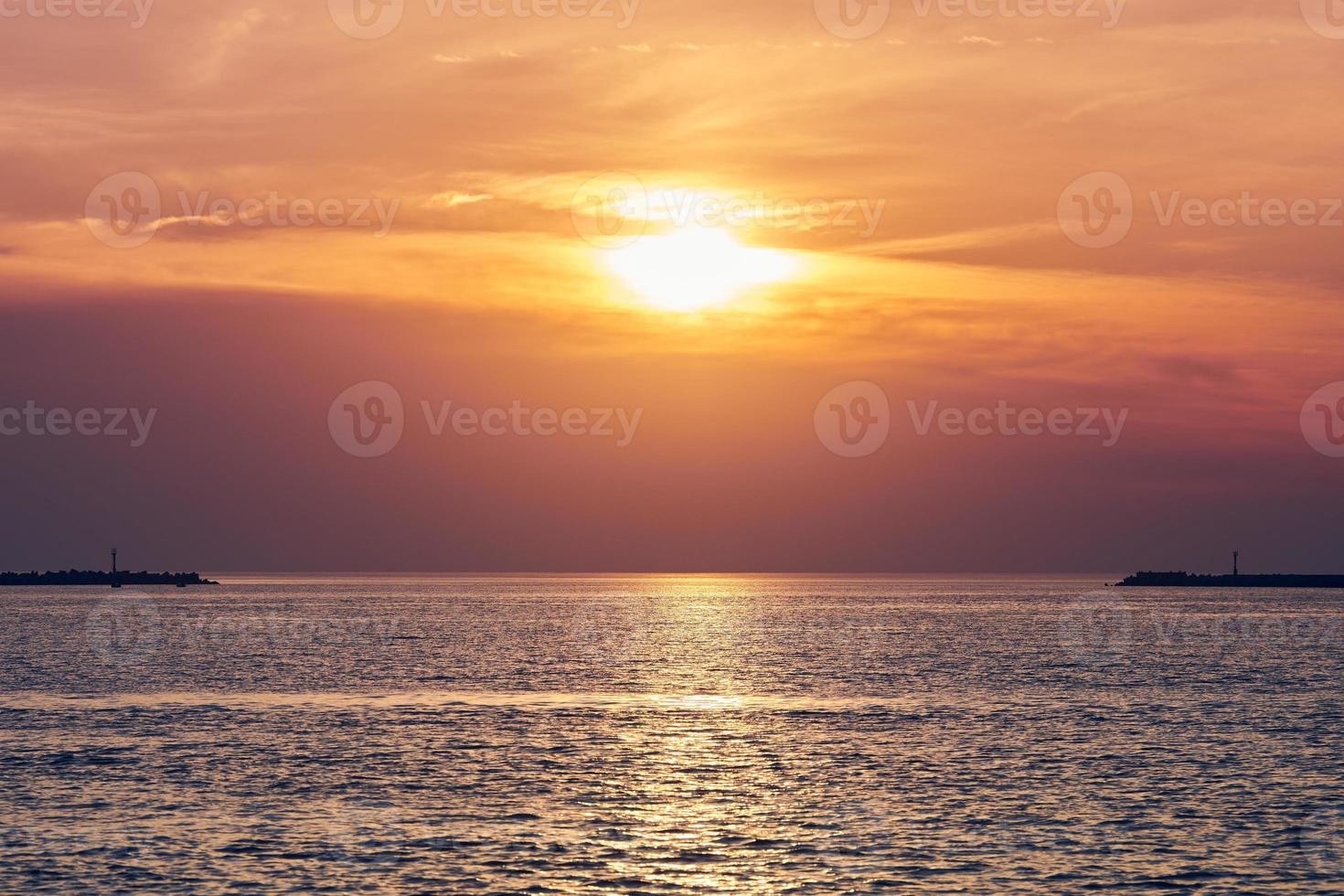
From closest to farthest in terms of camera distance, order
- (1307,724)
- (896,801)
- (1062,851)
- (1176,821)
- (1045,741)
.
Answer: (1062,851) → (1176,821) → (896,801) → (1045,741) → (1307,724)

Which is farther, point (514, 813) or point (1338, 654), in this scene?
point (1338, 654)

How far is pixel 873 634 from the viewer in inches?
6127

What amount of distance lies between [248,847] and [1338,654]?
111 metres

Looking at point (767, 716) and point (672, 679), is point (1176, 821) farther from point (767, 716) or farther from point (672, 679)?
point (672, 679)

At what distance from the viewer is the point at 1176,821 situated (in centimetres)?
4012

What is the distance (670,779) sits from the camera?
4766 cm

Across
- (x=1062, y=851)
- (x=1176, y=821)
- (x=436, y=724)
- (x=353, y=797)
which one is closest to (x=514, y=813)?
(x=353, y=797)

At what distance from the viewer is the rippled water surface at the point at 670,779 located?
3431 centimetres

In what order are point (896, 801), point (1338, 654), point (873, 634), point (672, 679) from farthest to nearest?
1. point (873, 634)
2. point (1338, 654)
3. point (672, 679)
4. point (896, 801)

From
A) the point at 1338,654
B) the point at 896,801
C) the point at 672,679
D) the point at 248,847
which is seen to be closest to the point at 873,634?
the point at 1338,654

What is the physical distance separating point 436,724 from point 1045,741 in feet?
90.5

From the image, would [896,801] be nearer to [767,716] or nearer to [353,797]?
[353,797]

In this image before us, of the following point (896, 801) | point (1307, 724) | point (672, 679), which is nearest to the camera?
point (896, 801)

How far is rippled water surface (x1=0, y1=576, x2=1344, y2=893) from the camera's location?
1351 inches
